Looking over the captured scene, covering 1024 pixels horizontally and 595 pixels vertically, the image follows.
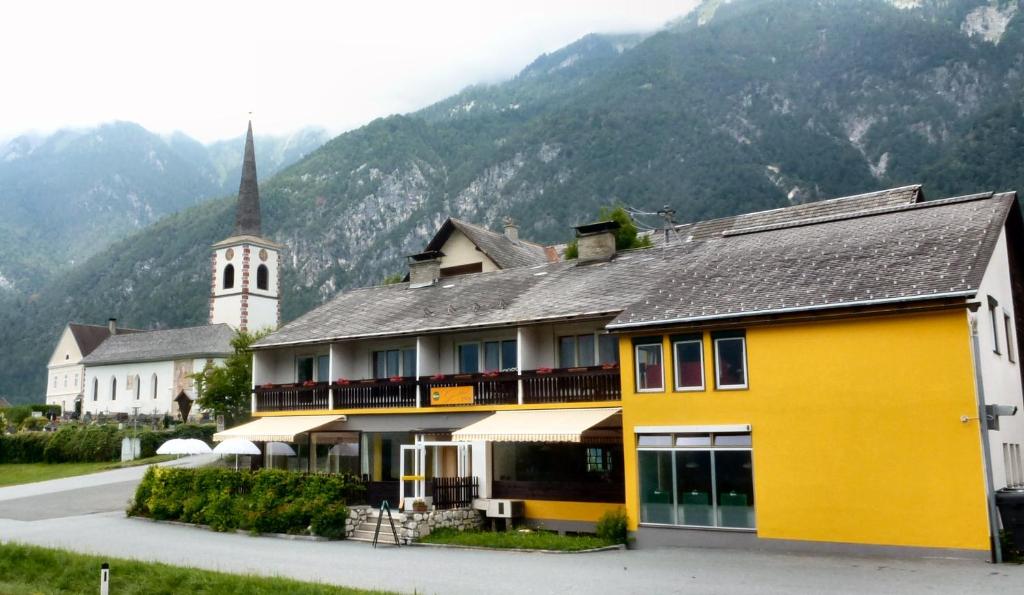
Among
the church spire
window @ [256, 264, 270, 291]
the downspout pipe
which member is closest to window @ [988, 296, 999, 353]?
the downspout pipe

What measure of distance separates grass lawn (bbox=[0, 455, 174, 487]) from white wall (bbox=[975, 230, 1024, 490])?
38.9 meters

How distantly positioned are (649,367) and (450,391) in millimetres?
7737

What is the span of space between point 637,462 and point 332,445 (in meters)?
14.0

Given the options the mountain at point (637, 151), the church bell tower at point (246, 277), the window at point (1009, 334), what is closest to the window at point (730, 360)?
the window at point (1009, 334)

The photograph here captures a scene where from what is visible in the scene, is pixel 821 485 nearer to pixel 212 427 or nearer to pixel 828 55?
pixel 212 427

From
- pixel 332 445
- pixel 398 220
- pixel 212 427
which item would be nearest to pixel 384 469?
pixel 332 445

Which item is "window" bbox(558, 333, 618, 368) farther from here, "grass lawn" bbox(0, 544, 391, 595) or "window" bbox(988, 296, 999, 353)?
"grass lawn" bbox(0, 544, 391, 595)

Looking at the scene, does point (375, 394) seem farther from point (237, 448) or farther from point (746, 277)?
point (746, 277)

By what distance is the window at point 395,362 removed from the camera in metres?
30.7

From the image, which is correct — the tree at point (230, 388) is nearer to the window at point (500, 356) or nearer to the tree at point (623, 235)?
the tree at point (623, 235)

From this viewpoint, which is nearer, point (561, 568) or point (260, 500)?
point (561, 568)

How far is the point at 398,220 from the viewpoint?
154 meters

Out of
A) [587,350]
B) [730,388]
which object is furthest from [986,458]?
[587,350]

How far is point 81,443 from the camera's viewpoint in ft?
160
